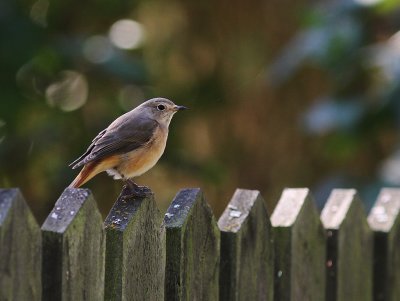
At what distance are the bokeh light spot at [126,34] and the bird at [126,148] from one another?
350 centimetres

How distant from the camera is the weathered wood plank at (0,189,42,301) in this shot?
2027 millimetres

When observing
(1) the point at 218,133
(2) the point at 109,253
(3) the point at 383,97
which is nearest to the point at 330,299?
(2) the point at 109,253

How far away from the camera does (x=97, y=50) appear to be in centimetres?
661

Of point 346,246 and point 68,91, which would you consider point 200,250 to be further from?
point 68,91

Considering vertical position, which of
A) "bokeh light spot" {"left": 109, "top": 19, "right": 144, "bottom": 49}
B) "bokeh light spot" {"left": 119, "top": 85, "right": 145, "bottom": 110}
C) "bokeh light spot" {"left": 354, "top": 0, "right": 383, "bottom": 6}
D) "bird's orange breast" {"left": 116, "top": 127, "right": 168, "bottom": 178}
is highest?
"bokeh light spot" {"left": 109, "top": 19, "right": 144, "bottom": 49}

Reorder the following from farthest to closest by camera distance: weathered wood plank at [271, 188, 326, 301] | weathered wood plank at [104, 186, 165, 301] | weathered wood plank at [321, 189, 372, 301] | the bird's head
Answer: the bird's head
weathered wood plank at [321, 189, 372, 301]
weathered wood plank at [271, 188, 326, 301]
weathered wood plank at [104, 186, 165, 301]

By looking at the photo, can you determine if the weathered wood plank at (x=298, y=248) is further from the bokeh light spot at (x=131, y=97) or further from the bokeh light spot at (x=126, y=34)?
the bokeh light spot at (x=126, y=34)

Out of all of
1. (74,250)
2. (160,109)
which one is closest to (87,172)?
(160,109)

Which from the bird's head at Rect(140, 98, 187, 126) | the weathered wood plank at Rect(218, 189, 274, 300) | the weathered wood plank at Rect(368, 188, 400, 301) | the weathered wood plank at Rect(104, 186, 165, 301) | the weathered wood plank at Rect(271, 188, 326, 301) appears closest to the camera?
the weathered wood plank at Rect(104, 186, 165, 301)

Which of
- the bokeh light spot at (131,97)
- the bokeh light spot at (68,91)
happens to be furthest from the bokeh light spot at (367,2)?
the bokeh light spot at (68,91)

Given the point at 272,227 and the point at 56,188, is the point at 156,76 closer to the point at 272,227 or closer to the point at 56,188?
the point at 56,188

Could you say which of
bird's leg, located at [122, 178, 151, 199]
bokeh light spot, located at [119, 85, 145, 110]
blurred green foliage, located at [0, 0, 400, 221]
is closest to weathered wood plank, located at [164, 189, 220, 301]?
bird's leg, located at [122, 178, 151, 199]

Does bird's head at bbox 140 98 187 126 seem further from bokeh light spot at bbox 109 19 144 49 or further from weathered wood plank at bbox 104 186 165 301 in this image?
bokeh light spot at bbox 109 19 144 49

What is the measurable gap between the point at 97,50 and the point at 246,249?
406 centimetres
